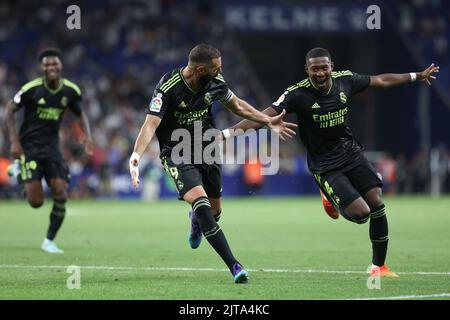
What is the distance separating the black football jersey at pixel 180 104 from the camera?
35.7 feet

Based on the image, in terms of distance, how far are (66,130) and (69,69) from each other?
3.60 meters

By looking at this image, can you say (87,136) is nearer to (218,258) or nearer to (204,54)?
(218,258)

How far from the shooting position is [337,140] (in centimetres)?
1168

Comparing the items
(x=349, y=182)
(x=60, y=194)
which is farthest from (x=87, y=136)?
(x=349, y=182)

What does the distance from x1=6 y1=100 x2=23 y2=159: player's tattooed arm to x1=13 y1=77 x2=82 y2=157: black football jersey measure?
0.56ft

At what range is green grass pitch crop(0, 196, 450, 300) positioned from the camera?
9875 millimetres

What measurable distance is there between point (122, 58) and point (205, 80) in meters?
27.5

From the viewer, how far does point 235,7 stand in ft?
118

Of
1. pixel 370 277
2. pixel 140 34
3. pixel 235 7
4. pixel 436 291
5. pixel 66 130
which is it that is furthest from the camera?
pixel 140 34

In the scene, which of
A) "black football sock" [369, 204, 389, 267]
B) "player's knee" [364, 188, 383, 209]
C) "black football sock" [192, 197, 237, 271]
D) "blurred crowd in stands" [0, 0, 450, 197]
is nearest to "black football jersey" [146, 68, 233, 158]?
"black football sock" [192, 197, 237, 271]

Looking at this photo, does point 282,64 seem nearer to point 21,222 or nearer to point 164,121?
point 21,222

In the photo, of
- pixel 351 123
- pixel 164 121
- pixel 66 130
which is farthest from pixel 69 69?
Answer: pixel 164 121
